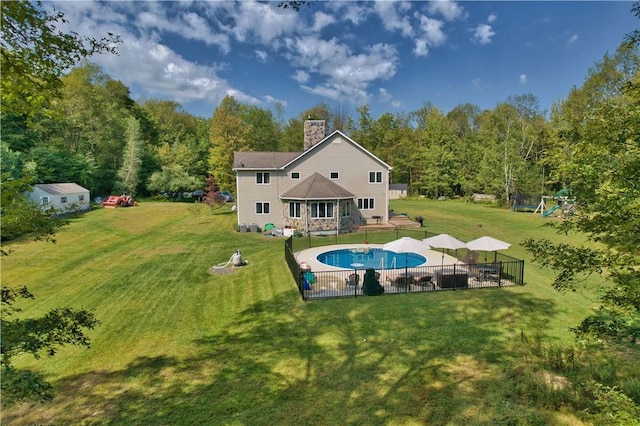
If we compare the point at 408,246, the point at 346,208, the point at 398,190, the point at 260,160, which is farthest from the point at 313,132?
the point at 398,190

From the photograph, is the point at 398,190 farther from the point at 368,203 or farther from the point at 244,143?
the point at 368,203

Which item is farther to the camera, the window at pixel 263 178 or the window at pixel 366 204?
the window at pixel 366 204

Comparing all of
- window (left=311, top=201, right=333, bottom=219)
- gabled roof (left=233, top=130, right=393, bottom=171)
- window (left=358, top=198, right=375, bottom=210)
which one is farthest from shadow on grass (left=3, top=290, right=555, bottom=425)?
window (left=358, top=198, right=375, bottom=210)

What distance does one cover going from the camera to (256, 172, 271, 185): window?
102 feet

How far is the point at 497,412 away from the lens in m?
7.69

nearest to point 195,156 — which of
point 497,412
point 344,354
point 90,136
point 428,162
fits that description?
point 90,136

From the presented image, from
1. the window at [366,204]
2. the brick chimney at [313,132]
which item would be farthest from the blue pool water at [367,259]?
the brick chimney at [313,132]

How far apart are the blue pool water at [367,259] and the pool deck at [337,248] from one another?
0.42m

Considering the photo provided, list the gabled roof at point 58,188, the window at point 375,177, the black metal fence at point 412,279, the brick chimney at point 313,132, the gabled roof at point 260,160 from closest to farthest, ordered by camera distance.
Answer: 1. the black metal fence at point 412,279
2. the gabled roof at point 260,160
3. the window at point 375,177
4. the brick chimney at point 313,132
5. the gabled roof at point 58,188

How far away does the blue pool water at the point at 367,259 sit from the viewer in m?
21.0

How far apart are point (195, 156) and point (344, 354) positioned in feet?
180

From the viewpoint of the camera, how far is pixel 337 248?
24031mm

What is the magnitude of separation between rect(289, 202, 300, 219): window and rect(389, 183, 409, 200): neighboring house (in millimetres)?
36830

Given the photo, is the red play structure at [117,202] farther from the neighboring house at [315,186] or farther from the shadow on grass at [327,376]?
the shadow on grass at [327,376]
